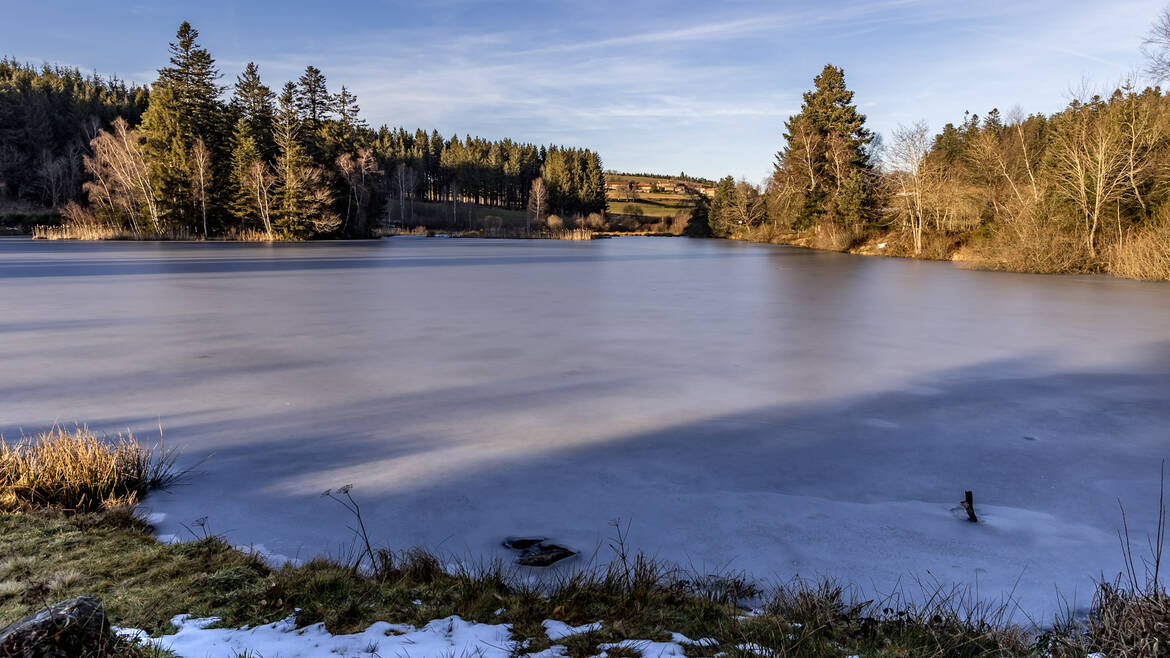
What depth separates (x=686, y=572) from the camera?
3082 mm

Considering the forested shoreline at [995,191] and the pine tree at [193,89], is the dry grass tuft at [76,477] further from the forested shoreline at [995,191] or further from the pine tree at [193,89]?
the pine tree at [193,89]

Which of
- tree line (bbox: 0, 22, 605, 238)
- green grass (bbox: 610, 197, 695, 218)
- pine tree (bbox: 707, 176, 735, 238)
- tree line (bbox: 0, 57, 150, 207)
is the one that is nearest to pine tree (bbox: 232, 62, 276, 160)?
tree line (bbox: 0, 22, 605, 238)

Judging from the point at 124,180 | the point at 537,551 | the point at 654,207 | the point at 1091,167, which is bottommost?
the point at 537,551

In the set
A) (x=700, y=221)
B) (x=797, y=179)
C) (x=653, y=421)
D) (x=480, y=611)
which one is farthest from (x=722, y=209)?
(x=480, y=611)

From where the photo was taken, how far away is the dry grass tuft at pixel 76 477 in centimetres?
362

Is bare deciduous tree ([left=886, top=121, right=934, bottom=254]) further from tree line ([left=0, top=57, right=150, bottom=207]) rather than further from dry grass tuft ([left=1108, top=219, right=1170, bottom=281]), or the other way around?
tree line ([left=0, top=57, right=150, bottom=207])

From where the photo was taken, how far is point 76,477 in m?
3.76

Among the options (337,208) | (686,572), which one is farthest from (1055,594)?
(337,208)

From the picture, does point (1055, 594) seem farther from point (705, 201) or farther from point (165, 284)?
point (705, 201)

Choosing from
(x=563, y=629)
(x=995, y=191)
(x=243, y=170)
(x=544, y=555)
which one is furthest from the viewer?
(x=243, y=170)

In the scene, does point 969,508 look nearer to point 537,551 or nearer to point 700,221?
point 537,551

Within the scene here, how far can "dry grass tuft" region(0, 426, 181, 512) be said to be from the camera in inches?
143

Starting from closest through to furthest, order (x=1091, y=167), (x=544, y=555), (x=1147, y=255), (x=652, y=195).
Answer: (x=544, y=555) < (x=1147, y=255) < (x=1091, y=167) < (x=652, y=195)

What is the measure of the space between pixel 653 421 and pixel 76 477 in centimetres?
377
